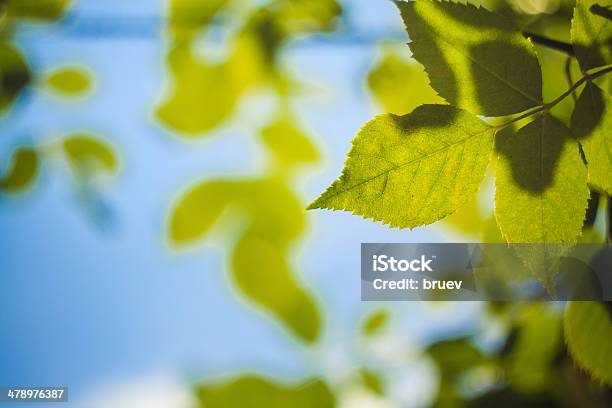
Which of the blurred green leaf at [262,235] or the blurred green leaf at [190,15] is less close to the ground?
the blurred green leaf at [190,15]

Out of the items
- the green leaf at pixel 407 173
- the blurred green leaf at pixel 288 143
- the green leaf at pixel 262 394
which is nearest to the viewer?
the green leaf at pixel 407 173

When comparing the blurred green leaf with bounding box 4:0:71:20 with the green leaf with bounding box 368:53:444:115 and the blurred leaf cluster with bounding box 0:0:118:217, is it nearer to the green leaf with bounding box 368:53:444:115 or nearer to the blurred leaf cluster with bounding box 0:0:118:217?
the blurred leaf cluster with bounding box 0:0:118:217

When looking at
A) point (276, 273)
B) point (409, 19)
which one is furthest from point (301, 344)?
point (409, 19)

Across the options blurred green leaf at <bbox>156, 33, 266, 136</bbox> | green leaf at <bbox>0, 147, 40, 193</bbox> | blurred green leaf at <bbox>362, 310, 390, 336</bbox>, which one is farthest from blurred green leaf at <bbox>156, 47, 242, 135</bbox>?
blurred green leaf at <bbox>362, 310, 390, 336</bbox>

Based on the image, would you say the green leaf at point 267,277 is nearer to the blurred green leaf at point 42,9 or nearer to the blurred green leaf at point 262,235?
the blurred green leaf at point 262,235

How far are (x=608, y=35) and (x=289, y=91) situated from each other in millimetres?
532

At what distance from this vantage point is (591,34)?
31cm

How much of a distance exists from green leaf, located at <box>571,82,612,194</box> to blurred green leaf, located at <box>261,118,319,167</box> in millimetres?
431

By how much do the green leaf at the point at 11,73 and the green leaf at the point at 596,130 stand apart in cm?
74

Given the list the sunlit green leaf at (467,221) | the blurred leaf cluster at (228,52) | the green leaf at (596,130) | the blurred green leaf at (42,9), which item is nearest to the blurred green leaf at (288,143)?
the blurred leaf cluster at (228,52)

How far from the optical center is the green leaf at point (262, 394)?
0.60 meters

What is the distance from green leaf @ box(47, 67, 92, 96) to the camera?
77cm

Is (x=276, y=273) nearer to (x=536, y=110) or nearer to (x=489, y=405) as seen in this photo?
(x=536, y=110)

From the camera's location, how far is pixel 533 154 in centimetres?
30
